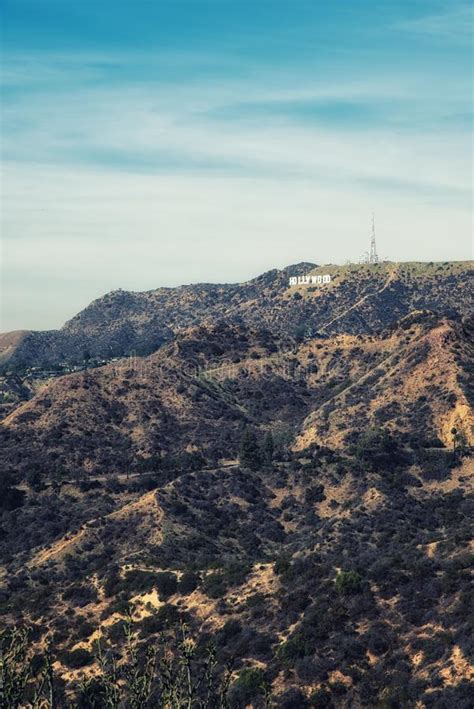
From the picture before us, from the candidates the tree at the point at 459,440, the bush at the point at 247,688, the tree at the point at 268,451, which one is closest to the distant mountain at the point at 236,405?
the tree at the point at 459,440

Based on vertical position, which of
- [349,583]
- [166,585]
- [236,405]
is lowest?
[166,585]

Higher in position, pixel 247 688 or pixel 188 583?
pixel 188 583

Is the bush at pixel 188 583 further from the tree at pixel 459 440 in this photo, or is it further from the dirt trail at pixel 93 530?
the tree at pixel 459 440

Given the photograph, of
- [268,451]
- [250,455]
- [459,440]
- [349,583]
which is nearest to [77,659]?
[349,583]

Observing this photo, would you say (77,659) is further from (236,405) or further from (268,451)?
(236,405)

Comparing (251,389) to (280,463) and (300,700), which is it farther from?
(300,700)

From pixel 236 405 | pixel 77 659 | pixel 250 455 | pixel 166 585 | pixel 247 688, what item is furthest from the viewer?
pixel 236 405

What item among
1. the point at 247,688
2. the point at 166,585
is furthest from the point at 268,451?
the point at 247,688

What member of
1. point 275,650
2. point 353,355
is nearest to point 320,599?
point 275,650

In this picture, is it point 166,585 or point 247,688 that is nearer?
point 247,688

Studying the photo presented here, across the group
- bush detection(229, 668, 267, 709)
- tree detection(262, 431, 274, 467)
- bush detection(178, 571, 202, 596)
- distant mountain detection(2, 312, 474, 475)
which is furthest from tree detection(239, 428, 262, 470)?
bush detection(229, 668, 267, 709)

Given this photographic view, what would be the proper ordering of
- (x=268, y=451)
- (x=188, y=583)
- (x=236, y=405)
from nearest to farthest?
(x=188, y=583)
(x=268, y=451)
(x=236, y=405)
